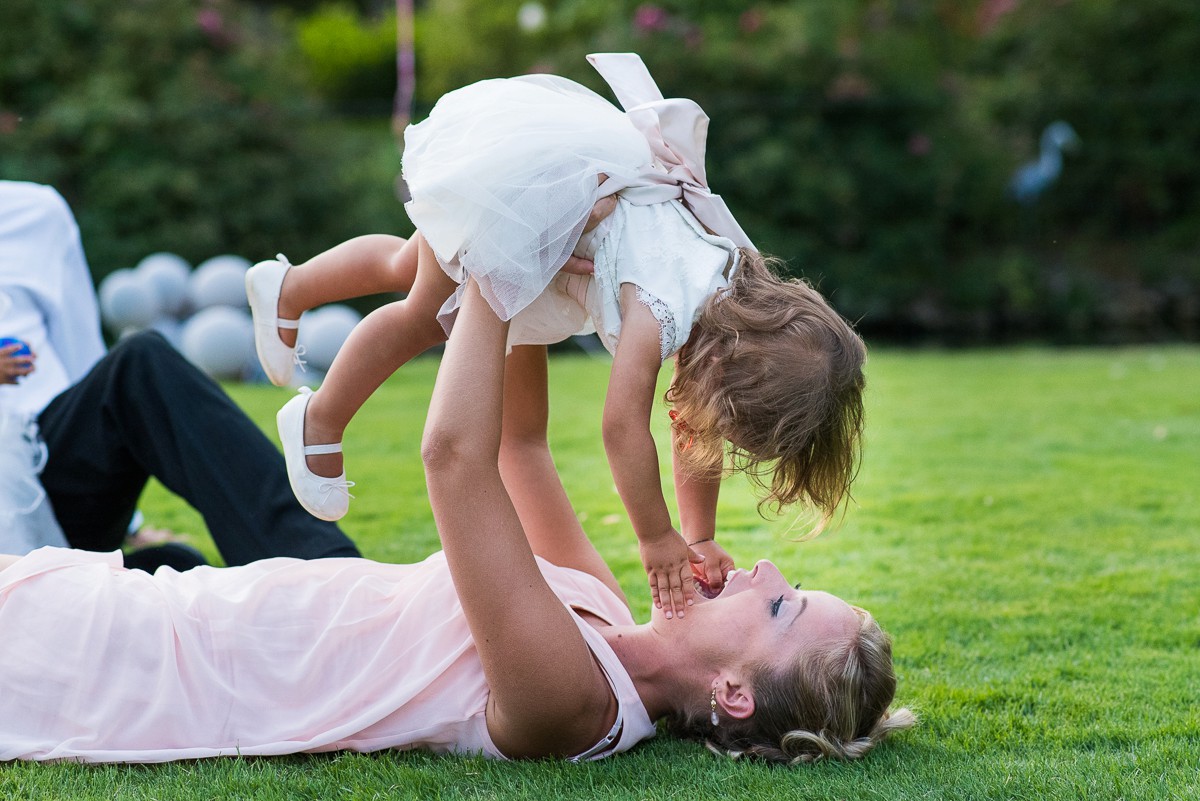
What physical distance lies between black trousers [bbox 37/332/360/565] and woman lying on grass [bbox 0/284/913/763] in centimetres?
54

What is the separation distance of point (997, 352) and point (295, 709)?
10.5 meters

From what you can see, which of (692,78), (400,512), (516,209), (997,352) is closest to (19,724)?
(516,209)

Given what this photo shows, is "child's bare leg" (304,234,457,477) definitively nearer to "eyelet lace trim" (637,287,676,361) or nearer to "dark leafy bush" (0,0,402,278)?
"eyelet lace trim" (637,287,676,361)

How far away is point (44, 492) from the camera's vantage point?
2906mm

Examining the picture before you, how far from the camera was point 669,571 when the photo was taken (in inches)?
88.2

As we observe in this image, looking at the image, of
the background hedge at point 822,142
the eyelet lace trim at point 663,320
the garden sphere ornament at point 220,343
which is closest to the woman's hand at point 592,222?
the eyelet lace trim at point 663,320

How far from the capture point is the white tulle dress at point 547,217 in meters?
2.24

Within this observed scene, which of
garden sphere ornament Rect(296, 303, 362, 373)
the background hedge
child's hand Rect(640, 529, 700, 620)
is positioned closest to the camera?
child's hand Rect(640, 529, 700, 620)

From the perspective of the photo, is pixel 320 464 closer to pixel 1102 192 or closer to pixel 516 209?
pixel 516 209

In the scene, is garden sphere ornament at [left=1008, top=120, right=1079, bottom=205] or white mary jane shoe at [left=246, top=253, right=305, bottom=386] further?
garden sphere ornament at [left=1008, top=120, right=1079, bottom=205]

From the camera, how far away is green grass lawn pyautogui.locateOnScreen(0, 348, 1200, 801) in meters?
2.06

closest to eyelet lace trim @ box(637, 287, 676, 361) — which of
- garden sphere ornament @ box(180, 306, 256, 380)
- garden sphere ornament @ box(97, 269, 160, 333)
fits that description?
garden sphere ornament @ box(180, 306, 256, 380)

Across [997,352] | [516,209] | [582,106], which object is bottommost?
[997,352]

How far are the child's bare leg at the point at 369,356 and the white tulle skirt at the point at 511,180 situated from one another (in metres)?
0.21
